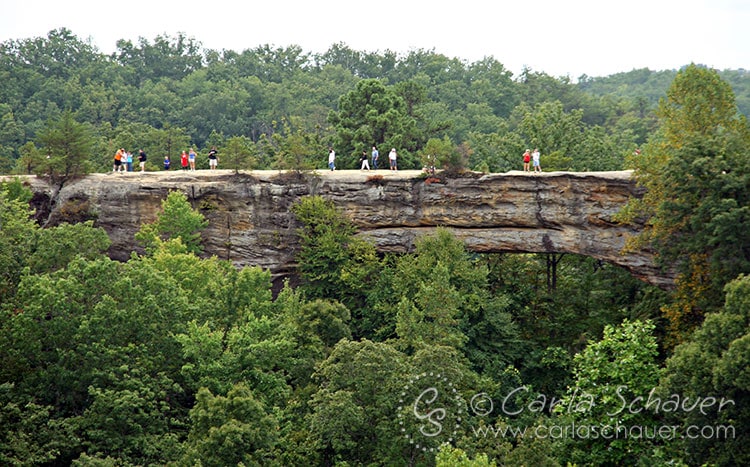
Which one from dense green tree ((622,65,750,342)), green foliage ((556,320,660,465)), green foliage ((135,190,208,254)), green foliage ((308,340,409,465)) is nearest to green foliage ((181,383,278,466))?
green foliage ((308,340,409,465))

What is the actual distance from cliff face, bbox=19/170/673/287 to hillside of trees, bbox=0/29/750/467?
0.87 meters

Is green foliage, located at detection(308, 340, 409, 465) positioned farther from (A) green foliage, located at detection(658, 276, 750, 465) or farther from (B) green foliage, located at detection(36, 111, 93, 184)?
(B) green foliage, located at detection(36, 111, 93, 184)

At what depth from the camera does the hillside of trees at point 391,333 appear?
993 inches

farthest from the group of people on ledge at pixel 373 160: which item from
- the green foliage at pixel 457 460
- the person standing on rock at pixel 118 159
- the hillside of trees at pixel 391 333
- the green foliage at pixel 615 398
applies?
the green foliage at pixel 457 460

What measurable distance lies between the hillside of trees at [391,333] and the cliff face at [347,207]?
0.87 meters

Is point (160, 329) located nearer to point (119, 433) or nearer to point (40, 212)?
point (119, 433)

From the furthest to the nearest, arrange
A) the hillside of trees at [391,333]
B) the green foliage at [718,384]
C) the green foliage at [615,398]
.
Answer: the green foliage at [615,398]
the hillside of trees at [391,333]
the green foliage at [718,384]

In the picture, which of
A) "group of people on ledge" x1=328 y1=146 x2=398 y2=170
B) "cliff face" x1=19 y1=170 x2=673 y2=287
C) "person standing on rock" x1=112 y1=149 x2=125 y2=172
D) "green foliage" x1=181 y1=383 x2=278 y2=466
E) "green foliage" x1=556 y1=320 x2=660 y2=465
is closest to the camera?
"green foliage" x1=181 y1=383 x2=278 y2=466

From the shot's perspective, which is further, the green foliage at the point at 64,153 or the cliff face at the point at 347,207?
the green foliage at the point at 64,153

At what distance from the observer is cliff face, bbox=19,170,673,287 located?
37.9 meters

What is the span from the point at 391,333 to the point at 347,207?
21.9 ft

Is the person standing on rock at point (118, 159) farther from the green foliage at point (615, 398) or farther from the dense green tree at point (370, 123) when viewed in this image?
the green foliage at point (615, 398)

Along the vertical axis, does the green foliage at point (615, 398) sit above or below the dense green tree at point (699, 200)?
below

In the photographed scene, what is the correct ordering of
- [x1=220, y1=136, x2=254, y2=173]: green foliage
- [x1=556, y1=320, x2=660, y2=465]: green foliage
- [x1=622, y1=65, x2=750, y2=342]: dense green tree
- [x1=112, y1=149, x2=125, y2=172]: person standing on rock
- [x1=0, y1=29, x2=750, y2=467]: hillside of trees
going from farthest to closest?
[x1=112, y1=149, x2=125, y2=172]: person standing on rock
[x1=220, y1=136, x2=254, y2=173]: green foliage
[x1=622, y1=65, x2=750, y2=342]: dense green tree
[x1=556, y1=320, x2=660, y2=465]: green foliage
[x1=0, y1=29, x2=750, y2=467]: hillside of trees
